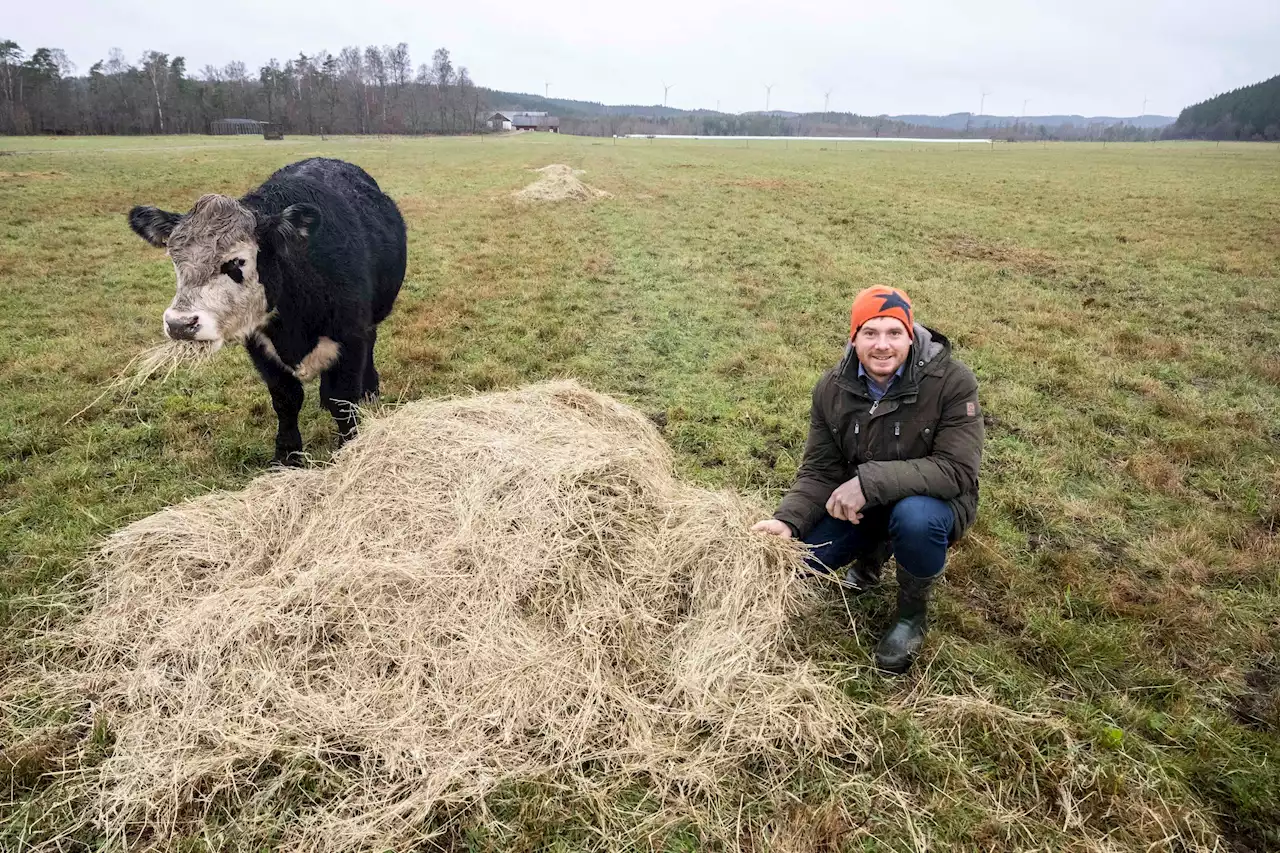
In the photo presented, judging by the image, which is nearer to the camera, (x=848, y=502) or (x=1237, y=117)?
(x=848, y=502)

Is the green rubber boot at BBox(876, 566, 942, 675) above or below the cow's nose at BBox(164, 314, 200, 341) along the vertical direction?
below

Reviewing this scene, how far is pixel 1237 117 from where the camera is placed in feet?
363

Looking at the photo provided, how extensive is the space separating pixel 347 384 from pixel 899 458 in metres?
4.19

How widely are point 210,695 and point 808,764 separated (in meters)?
2.75

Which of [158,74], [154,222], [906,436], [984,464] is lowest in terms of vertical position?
[984,464]

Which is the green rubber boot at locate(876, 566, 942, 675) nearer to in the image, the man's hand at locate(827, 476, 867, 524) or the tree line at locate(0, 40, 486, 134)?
the man's hand at locate(827, 476, 867, 524)

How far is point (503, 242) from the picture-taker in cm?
1473

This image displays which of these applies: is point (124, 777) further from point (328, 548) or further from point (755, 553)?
point (755, 553)

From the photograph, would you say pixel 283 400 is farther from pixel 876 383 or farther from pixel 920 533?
pixel 920 533

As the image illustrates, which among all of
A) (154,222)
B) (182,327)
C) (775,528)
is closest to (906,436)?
(775,528)

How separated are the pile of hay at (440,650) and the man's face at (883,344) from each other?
1115 millimetres

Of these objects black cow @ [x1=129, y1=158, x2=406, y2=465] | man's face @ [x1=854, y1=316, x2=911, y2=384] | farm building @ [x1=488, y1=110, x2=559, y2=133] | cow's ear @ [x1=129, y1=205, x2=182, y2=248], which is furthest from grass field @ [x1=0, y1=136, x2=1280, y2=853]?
farm building @ [x1=488, y1=110, x2=559, y2=133]

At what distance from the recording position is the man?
3.29 metres

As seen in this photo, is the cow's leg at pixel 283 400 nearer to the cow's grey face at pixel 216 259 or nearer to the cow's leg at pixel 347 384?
the cow's leg at pixel 347 384
